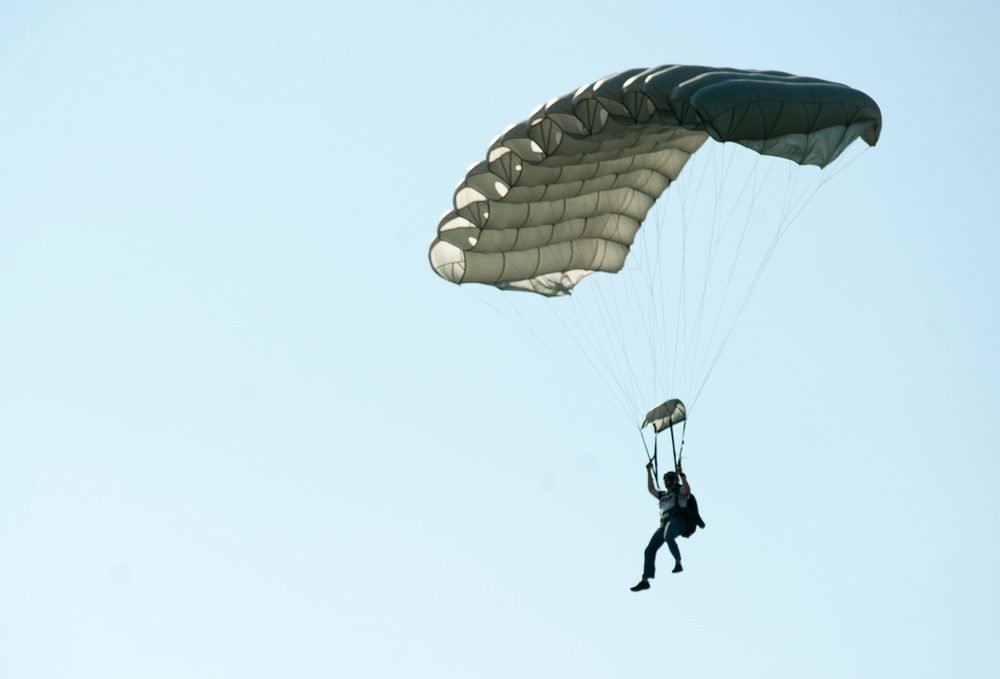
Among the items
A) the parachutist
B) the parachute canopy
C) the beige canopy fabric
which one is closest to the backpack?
the parachutist

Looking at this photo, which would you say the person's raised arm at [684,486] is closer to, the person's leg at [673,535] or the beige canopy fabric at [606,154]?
the person's leg at [673,535]

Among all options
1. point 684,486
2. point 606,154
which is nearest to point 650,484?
point 684,486

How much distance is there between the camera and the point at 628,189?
107 ft

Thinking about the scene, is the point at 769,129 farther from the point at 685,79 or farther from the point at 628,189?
the point at 628,189

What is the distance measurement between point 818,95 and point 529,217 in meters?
6.13

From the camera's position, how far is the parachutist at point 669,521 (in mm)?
29078

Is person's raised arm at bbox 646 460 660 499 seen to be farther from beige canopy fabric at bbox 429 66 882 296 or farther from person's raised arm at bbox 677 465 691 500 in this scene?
beige canopy fabric at bbox 429 66 882 296

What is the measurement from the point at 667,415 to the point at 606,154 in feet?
13.6

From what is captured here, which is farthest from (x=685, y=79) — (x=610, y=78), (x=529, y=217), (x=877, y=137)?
(x=529, y=217)

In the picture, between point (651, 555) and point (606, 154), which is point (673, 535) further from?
point (606, 154)

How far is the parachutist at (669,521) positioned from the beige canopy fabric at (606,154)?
16.1 feet

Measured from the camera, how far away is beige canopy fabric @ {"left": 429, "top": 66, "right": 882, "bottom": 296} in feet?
88.5

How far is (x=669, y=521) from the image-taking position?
29188 mm

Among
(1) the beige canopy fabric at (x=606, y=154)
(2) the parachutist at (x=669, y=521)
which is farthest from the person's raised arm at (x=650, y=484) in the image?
(1) the beige canopy fabric at (x=606, y=154)
